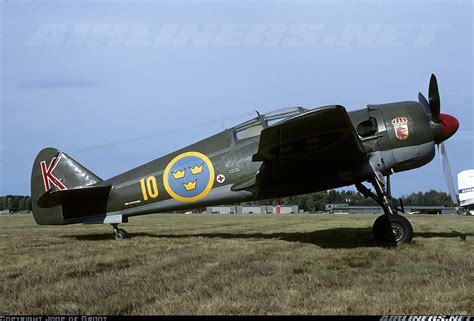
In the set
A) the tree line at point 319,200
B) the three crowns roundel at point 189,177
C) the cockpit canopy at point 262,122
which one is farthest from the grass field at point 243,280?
the tree line at point 319,200

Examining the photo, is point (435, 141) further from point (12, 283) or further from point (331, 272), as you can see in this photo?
point (12, 283)

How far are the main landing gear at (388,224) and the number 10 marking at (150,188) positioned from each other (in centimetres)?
461

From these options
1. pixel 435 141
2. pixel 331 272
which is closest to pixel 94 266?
pixel 331 272

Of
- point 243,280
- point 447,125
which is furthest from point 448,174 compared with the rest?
point 243,280

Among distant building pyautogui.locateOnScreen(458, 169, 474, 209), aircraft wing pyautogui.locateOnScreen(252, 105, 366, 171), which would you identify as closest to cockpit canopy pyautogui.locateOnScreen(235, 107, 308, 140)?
aircraft wing pyautogui.locateOnScreen(252, 105, 366, 171)

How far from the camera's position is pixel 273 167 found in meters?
8.35

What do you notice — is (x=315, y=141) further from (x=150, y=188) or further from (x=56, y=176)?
(x=56, y=176)

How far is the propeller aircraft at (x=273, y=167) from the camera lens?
25.1ft

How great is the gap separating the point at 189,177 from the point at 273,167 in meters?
1.93

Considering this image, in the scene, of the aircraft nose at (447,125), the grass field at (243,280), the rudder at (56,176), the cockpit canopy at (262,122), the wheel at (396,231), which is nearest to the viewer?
the grass field at (243,280)

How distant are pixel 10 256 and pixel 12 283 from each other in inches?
113

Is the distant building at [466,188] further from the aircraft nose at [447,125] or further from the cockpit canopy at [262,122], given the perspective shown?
the cockpit canopy at [262,122]

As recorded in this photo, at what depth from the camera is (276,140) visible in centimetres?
748

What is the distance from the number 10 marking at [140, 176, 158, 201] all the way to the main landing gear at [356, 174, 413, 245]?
4607mm
